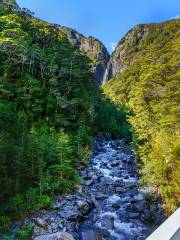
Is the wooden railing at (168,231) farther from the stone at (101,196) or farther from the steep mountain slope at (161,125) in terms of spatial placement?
the stone at (101,196)

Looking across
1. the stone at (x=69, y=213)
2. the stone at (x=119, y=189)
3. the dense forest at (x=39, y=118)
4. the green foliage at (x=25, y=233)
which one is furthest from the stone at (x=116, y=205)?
the green foliage at (x=25, y=233)

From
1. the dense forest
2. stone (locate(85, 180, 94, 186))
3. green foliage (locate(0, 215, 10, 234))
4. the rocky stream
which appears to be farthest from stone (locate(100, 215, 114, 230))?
stone (locate(85, 180, 94, 186))

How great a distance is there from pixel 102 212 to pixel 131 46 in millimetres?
138595

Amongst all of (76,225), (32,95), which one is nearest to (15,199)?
(76,225)

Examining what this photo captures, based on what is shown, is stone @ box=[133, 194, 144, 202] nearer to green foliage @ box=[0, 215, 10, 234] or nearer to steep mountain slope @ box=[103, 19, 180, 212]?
steep mountain slope @ box=[103, 19, 180, 212]

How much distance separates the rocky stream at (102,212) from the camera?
14.1 metres

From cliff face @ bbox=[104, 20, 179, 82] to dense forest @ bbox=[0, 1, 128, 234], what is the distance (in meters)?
87.9

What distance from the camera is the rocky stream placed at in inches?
554

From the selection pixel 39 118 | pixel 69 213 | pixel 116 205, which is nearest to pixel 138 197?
pixel 116 205

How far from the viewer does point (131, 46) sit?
486 ft

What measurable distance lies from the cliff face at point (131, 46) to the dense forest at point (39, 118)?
87.9m

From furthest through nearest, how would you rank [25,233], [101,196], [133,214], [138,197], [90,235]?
[101,196] → [138,197] → [133,214] → [90,235] → [25,233]

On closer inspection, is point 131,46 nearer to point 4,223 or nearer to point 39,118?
point 39,118

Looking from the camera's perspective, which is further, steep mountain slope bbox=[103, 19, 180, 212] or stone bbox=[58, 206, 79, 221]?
steep mountain slope bbox=[103, 19, 180, 212]
